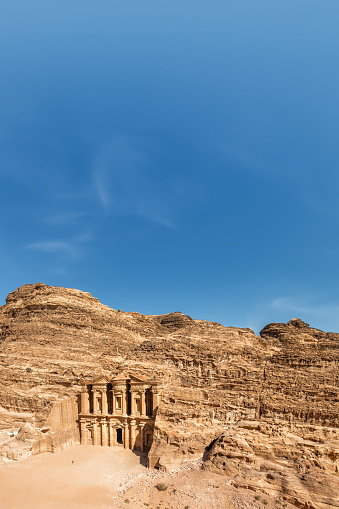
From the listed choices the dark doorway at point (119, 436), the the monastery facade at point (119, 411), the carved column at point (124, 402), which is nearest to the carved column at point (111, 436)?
the the monastery facade at point (119, 411)

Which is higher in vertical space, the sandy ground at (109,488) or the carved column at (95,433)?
the carved column at (95,433)

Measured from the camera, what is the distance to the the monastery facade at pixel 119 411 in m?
27.2

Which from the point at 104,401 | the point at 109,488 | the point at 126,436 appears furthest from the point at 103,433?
the point at 109,488

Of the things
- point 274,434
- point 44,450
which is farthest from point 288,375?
point 44,450

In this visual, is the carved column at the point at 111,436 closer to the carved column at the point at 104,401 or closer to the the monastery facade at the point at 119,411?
the the monastery facade at the point at 119,411

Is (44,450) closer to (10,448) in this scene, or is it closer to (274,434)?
(10,448)

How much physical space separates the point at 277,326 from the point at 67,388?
25163mm

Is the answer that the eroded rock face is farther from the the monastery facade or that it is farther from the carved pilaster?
the carved pilaster

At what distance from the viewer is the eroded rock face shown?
790 inches

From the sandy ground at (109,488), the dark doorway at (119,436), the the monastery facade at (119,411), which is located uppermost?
the the monastery facade at (119,411)

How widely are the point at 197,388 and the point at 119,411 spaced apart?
6250 mm

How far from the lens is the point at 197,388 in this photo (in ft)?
93.4

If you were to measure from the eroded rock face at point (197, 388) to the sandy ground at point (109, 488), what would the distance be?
104 centimetres

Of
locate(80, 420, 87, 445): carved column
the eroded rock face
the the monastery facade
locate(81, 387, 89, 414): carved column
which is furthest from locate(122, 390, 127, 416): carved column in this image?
locate(80, 420, 87, 445): carved column
